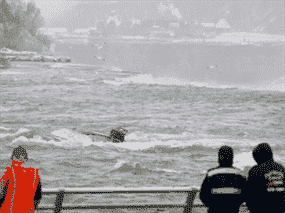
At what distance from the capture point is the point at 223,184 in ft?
17.7

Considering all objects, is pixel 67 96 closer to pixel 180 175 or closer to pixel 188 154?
pixel 188 154

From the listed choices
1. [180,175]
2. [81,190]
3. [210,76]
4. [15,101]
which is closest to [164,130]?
[180,175]

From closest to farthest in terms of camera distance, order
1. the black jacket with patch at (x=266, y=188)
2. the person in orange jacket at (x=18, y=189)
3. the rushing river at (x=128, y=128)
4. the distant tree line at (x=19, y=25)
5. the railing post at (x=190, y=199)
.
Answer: the person in orange jacket at (x=18, y=189)
the black jacket with patch at (x=266, y=188)
the railing post at (x=190, y=199)
the rushing river at (x=128, y=128)
the distant tree line at (x=19, y=25)

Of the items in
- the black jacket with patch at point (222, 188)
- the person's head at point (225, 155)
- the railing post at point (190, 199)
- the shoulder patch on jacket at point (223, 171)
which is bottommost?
the railing post at point (190, 199)

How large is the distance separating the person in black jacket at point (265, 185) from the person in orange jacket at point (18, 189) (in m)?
2.75

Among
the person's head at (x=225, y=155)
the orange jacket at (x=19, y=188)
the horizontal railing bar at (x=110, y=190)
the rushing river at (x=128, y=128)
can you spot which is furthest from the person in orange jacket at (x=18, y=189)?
the rushing river at (x=128, y=128)

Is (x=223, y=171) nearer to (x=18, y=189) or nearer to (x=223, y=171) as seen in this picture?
(x=223, y=171)

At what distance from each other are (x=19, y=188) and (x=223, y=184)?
2552 mm

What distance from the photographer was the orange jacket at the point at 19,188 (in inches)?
200

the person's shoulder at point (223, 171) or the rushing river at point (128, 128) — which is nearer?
the person's shoulder at point (223, 171)

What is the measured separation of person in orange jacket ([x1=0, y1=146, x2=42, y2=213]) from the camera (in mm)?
5074

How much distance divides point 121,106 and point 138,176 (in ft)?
108

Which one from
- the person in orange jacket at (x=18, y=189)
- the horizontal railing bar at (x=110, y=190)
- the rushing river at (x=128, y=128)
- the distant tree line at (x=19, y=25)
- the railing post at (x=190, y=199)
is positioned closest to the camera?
the person in orange jacket at (x=18, y=189)

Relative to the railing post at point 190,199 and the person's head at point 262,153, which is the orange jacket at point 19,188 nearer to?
the railing post at point 190,199
